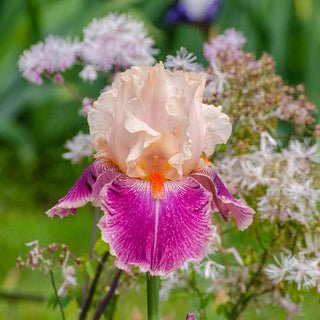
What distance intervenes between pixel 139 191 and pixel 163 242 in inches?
1.8

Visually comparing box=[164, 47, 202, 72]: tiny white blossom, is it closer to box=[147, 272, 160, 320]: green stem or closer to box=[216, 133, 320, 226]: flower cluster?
box=[216, 133, 320, 226]: flower cluster

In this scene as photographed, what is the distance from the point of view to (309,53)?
3377mm

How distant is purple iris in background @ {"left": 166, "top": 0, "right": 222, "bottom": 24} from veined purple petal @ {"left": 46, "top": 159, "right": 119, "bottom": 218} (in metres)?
2.08

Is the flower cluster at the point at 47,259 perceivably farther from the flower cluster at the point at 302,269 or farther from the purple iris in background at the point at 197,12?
the purple iris in background at the point at 197,12

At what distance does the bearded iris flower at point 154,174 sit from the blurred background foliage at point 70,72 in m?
2.43

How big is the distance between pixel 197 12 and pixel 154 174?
7.12ft

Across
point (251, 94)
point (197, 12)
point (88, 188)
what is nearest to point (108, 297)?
point (88, 188)

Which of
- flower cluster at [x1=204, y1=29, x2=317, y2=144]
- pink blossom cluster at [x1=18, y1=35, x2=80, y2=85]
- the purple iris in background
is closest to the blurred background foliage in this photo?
the purple iris in background

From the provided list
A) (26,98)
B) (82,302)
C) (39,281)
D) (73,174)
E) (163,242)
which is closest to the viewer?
(163,242)

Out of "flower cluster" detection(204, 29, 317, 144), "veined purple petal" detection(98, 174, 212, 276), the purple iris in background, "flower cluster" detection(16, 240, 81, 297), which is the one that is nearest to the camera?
"veined purple petal" detection(98, 174, 212, 276)

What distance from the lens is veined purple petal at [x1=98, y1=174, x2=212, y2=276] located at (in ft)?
1.58

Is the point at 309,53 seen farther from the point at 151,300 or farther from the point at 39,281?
the point at 151,300

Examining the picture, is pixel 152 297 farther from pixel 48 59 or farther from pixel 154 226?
pixel 48 59

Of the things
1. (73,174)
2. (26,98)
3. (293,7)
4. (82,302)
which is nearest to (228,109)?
(82,302)
